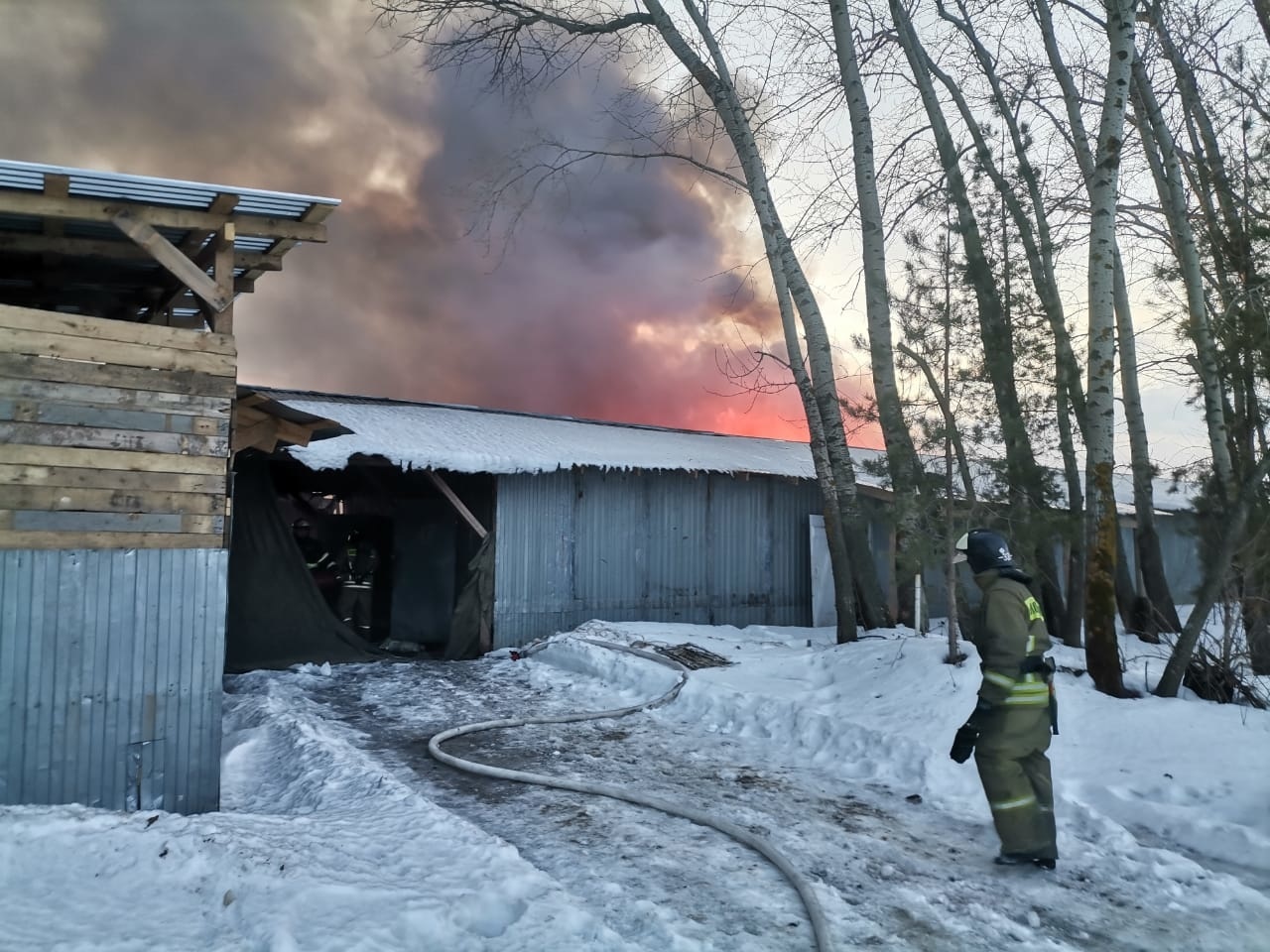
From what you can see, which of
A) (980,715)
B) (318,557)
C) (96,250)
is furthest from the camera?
(318,557)

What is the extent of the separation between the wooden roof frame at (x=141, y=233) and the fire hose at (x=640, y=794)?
3806 millimetres

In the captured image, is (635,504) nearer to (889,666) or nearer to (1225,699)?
(889,666)

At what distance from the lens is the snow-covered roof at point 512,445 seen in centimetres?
1242

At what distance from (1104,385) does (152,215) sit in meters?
8.11

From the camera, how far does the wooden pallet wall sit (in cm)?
581

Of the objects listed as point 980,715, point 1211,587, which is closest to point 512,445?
point 1211,587

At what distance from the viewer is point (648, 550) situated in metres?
15.3

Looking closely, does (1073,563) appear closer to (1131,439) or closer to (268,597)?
(1131,439)

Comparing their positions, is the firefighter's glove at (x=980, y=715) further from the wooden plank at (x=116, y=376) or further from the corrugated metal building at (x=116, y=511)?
the wooden plank at (x=116, y=376)

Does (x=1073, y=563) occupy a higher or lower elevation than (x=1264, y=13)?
lower

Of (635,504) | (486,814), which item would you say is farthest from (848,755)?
(635,504)

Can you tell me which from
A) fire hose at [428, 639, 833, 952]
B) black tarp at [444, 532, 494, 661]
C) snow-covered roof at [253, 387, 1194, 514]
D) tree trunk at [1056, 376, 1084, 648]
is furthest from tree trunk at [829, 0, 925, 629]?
black tarp at [444, 532, 494, 661]

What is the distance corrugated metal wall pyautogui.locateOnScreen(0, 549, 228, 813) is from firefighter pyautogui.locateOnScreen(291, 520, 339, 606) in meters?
9.36

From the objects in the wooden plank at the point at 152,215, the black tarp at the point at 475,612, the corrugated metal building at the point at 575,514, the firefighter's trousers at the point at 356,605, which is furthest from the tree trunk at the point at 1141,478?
the firefighter's trousers at the point at 356,605
